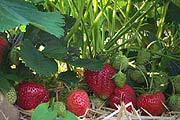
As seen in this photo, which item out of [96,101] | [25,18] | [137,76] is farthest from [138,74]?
[25,18]

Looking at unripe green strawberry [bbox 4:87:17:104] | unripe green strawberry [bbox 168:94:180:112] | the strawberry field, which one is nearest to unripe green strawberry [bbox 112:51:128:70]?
the strawberry field

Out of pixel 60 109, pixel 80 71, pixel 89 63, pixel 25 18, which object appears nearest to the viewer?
pixel 25 18

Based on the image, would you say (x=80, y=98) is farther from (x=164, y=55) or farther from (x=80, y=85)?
(x=164, y=55)

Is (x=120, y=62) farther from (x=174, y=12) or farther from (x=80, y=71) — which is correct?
(x=174, y=12)

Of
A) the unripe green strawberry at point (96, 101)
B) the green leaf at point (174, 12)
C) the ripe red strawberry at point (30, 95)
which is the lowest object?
the unripe green strawberry at point (96, 101)

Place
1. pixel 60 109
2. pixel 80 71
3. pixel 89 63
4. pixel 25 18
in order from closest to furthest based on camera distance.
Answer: pixel 25 18
pixel 60 109
pixel 89 63
pixel 80 71

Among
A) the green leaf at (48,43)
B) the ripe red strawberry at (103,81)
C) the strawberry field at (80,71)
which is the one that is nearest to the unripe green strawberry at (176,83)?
the strawberry field at (80,71)

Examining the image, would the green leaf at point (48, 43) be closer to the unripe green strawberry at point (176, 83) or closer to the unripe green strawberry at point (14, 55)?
the unripe green strawberry at point (14, 55)
